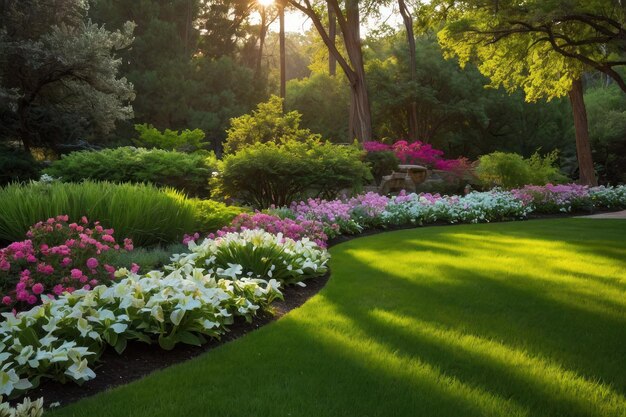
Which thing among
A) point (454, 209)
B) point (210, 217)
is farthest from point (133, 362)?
point (454, 209)

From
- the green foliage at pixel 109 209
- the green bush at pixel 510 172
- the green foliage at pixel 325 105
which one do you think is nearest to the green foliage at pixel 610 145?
the green bush at pixel 510 172

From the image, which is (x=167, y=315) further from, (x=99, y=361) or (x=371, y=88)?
(x=371, y=88)

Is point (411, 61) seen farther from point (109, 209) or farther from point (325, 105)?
point (109, 209)

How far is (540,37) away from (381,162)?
5951 millimetres

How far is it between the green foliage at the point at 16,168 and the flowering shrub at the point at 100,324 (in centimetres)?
994

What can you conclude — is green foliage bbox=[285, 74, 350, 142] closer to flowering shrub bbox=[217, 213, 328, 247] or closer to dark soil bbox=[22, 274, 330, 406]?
flowering shrub bbox=[217, 213, 328, 247]

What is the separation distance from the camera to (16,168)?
12.7 m

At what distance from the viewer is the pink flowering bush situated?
14.0 feet

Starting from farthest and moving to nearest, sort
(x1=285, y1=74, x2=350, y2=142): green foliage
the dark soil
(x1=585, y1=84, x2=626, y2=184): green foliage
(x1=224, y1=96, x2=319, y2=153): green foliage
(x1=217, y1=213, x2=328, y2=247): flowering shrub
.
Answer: (x1=285, y1=74, x2=350, y2=142): green foliage, (x1=585, y1=84, x2=626, y2=184): green foliage, (x1=224, y1=96, x2=319, y2=153): green foliage, (x1=217, y1=213, x2=328, y2=247): flowering shrub, the dark soil

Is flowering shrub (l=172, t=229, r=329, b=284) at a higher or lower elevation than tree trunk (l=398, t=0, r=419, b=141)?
lower

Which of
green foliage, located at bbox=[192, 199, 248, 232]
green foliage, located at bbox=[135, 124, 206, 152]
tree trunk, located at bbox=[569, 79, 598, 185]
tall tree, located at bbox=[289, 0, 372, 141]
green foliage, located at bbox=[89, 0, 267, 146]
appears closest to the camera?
green foliage, located at bbox=[192, 199, 248, 232]

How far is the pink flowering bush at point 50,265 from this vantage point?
167 inches

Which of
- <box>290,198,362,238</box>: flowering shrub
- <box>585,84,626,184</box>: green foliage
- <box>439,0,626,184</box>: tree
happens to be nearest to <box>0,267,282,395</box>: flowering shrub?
<box>290,198,362,238</box>: flowering shrub

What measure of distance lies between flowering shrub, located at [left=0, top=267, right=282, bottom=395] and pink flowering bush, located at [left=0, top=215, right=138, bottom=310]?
522 mm
